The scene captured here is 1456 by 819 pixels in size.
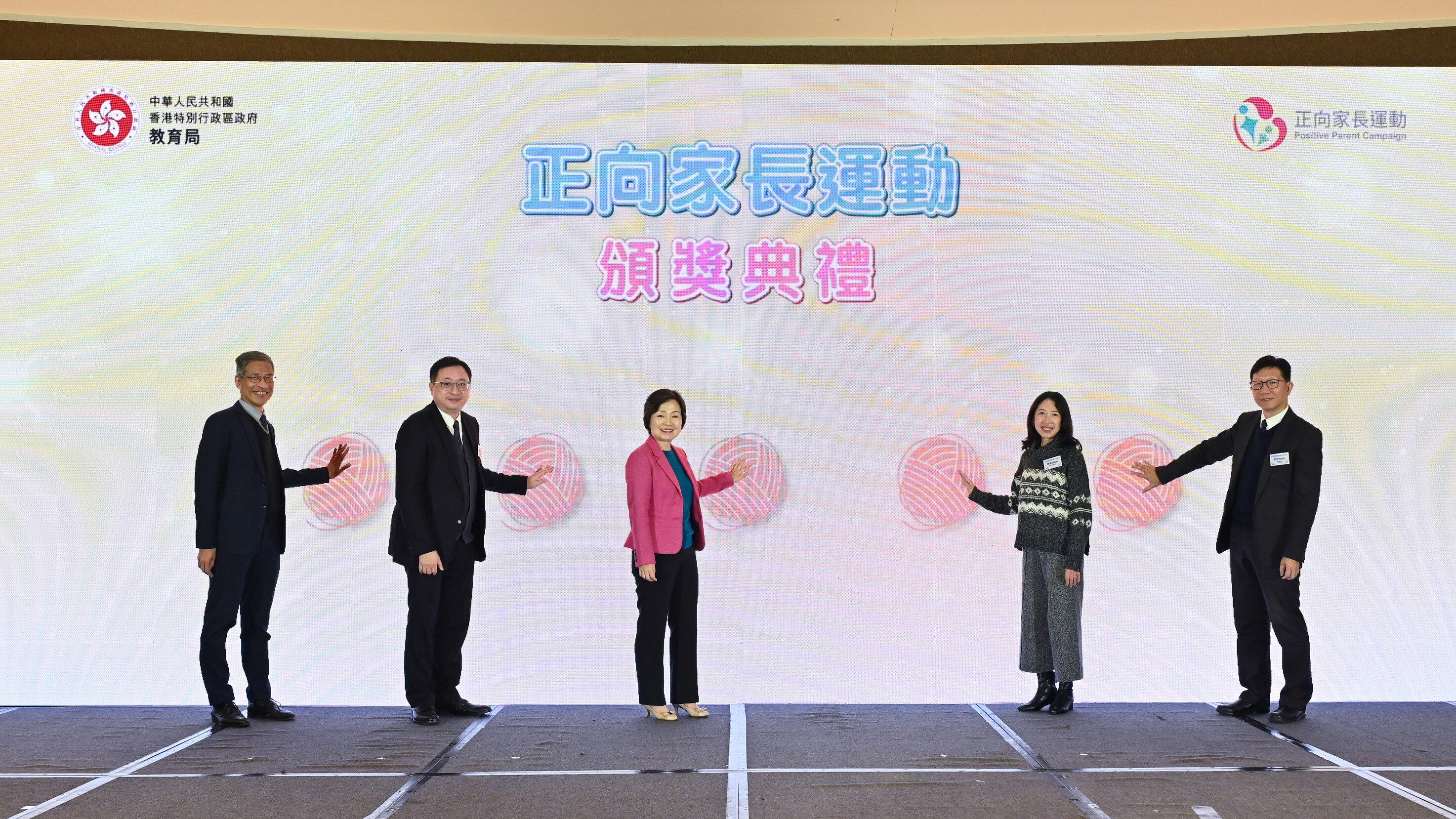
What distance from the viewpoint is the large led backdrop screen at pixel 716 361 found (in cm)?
485

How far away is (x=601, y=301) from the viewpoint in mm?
4855

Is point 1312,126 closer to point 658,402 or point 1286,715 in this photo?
point 1286,715

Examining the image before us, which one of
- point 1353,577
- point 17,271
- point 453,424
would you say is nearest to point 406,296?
point 453,424

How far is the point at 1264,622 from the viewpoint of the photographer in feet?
14.8

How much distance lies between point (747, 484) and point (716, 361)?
1.67 ft

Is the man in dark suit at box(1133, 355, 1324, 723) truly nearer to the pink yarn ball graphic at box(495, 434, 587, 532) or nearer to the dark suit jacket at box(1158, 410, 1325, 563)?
the dark suit jacket at box(1158, 410, 1325, 563)

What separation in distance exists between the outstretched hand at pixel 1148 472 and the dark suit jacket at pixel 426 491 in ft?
8.41

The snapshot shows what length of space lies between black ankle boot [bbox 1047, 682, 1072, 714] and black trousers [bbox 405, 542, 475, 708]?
7.28 feet

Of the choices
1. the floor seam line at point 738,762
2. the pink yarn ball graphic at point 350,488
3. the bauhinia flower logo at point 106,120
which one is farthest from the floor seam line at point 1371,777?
the bauhinia flower logo at point 106,120

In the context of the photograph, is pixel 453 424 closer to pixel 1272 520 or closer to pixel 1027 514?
pixel 1027 514

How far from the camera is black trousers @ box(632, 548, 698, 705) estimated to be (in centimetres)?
445

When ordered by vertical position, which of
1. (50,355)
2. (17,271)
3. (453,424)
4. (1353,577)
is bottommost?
(1353,577)

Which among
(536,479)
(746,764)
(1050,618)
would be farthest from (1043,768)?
(536,479)

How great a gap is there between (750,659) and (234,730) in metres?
1.93
